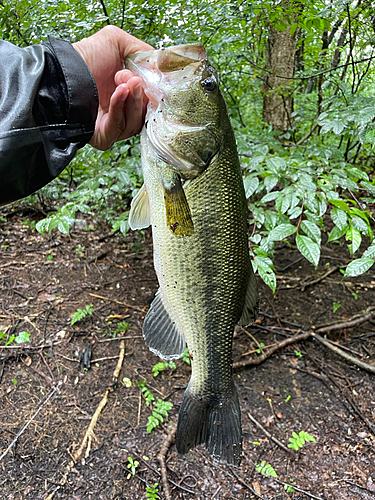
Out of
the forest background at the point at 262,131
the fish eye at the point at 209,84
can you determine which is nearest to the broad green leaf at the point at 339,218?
the forest background at the point at 262,131

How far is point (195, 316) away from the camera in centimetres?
164

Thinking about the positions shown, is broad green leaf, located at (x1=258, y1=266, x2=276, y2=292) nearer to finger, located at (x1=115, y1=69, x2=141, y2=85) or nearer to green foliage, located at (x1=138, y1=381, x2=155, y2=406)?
finger, located at (x1=115, y1=69, x2=141, y2=85)

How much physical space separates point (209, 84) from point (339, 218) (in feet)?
3.44

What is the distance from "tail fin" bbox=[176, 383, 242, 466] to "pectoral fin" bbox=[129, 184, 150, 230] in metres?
0.88

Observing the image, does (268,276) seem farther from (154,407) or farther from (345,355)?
(345,355)

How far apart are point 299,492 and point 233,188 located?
2.30 metres

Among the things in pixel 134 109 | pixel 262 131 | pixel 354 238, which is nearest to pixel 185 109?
pixel 134 109

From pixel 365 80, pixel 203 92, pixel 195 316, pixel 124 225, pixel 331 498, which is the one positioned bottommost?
pixel 331 498

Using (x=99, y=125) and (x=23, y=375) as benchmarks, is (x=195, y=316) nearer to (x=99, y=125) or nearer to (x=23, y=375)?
(x=99, y=125)

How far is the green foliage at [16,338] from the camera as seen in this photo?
326 centimetres

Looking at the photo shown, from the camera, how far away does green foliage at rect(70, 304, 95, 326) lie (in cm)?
359

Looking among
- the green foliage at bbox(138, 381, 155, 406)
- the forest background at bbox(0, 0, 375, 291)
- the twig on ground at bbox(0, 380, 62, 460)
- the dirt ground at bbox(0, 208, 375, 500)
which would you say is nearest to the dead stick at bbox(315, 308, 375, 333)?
the dirt ground at bbox(0, 208, 375, 500)

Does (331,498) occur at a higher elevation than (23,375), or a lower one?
lower

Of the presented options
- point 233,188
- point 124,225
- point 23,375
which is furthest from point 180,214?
point 23,375
